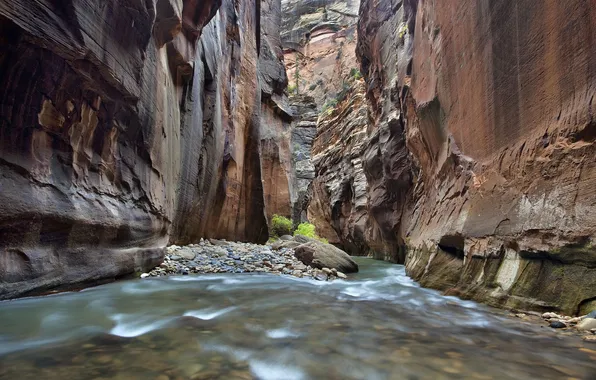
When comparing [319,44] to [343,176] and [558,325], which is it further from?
[558,325]

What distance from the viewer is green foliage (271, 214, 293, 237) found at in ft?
61.7

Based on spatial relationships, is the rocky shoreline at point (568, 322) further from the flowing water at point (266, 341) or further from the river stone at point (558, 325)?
the flowing water at point (266, 341)

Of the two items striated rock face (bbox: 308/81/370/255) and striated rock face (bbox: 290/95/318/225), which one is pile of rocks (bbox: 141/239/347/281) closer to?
striated rock face (bbox: 308/81/370/255)

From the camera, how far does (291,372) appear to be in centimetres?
224

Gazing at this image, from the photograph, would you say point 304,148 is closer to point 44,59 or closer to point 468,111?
point 468,111

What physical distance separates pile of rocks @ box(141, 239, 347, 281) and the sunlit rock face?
2.53 meters

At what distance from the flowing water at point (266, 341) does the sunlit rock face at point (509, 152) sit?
0.76 meters

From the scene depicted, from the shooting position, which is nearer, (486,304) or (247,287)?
(486,304)

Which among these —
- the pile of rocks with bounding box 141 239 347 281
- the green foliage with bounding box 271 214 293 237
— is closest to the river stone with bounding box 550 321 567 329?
the pile of rocks with bounding box 141 239 347 281

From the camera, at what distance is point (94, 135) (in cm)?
468

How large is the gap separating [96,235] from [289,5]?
52181 mm

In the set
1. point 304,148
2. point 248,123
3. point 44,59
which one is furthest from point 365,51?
point 44,59

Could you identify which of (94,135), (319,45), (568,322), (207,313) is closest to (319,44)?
(319,45)

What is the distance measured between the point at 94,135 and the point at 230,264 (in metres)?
4.68
